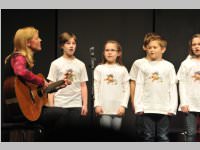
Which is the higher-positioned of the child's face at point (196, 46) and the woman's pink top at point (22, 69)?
the child's face at point (196, 46)

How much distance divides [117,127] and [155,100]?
1.96 ft

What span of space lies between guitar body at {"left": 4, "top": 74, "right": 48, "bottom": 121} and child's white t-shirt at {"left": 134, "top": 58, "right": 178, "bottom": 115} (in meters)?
1.18

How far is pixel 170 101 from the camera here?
571 cm

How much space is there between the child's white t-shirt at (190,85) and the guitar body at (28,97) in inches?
67.1

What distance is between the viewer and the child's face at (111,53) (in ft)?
19.1

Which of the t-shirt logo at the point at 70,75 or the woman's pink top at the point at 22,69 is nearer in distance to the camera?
the woman's pink top at the point at 22,69

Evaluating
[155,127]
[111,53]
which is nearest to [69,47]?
[111,53]

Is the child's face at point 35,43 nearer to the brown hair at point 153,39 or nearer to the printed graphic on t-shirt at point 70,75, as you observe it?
the printed graphic on t-shirt at point 70,75

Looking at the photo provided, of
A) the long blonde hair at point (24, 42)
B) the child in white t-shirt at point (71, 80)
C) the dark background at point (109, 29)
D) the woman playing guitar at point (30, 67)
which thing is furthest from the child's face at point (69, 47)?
the long blonde hair at point (24, 42)

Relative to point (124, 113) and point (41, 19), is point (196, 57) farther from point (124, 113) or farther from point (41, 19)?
point (41, 19)

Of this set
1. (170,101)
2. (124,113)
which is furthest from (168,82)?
(124,113)

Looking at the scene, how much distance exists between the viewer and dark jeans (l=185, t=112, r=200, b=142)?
5820 mm

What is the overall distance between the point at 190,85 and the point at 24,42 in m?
2.10

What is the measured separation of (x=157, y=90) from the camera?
5.70 m
